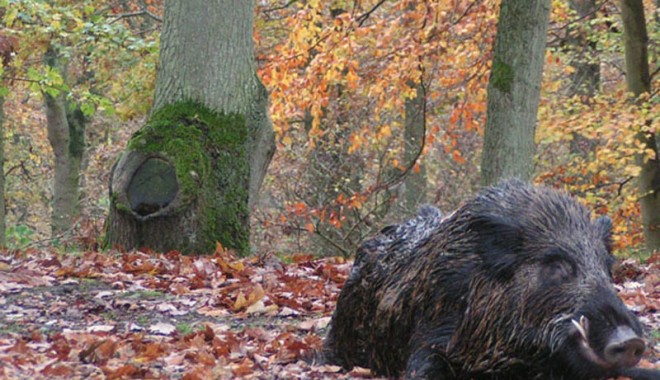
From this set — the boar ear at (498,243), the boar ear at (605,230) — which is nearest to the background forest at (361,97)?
the boar ear at (498,243)

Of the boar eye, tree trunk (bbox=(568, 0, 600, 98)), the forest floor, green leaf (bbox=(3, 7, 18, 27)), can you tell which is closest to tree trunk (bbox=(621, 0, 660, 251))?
tree trunk (bbox=(568, 0, 600, 98))

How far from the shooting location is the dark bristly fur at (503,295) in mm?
3781

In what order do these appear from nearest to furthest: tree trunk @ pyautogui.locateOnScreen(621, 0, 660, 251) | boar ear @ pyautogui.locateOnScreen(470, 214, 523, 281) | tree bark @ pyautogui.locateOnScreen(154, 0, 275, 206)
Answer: boar ear @ pyautogui.locateOnScreen(470, 214, 523, 281) → tree bark @ pyautogui.locateOnScreen(154, 0, 275, 206) → tree trunk @ pyautogui.locateOnScreen(621, 0, 660, 251)

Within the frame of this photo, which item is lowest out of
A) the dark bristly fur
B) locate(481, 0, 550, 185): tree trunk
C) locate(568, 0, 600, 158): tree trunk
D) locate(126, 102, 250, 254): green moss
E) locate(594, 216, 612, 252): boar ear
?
the dark bristly fur

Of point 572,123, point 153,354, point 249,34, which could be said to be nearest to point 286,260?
point 249,34

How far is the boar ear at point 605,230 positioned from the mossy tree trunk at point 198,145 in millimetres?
6619

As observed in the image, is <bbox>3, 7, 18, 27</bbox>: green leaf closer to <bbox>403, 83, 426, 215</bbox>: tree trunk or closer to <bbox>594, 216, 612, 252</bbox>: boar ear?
<bbox>403, 83, 426, 215</bbox>: tree trunk

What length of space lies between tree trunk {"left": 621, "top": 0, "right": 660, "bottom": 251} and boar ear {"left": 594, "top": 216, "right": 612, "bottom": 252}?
1300cm

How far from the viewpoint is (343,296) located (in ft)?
16.9

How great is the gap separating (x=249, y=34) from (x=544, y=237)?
306 inches

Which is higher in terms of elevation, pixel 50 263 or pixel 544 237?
pixel 544 237

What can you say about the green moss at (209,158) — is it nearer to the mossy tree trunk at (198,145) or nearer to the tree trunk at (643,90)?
the mossy tree trunk at (198,145)

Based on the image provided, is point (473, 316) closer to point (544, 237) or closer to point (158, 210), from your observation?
point (544, 237)

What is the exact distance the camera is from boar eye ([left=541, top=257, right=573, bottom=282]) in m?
3.92
